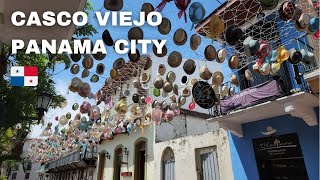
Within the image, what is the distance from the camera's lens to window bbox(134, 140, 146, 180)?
14.9 metres

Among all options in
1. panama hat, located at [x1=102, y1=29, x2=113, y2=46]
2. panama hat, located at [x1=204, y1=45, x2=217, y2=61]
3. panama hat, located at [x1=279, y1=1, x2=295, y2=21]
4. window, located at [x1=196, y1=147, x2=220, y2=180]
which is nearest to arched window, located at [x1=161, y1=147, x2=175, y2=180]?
window, located at [x1=196, y1=147, x2=220, y2=180]

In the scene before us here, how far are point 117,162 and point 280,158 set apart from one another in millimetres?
11503

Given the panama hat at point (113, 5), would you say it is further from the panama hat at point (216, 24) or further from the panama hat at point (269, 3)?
the panama hat at point (269, 3)

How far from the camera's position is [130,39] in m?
4.90

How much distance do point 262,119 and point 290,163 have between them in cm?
175

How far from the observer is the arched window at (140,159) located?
48.9 ft

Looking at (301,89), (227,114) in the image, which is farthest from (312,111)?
(227,114)

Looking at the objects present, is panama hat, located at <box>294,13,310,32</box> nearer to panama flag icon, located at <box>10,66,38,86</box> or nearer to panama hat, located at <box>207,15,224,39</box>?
panama hat, located at <box>207,15,224,39</box>

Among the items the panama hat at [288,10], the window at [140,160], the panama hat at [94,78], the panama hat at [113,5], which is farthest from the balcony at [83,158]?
the panama hat at [288,10]

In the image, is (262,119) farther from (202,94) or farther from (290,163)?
(202,94)

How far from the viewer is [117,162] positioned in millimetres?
17281

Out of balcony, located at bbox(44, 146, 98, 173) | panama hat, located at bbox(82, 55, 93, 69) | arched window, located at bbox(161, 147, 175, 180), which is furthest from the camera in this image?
balcony, located at bbox(44, 146, 98, 173)

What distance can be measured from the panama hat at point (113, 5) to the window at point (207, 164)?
810cm

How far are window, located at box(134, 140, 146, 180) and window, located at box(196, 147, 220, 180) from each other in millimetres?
4699
